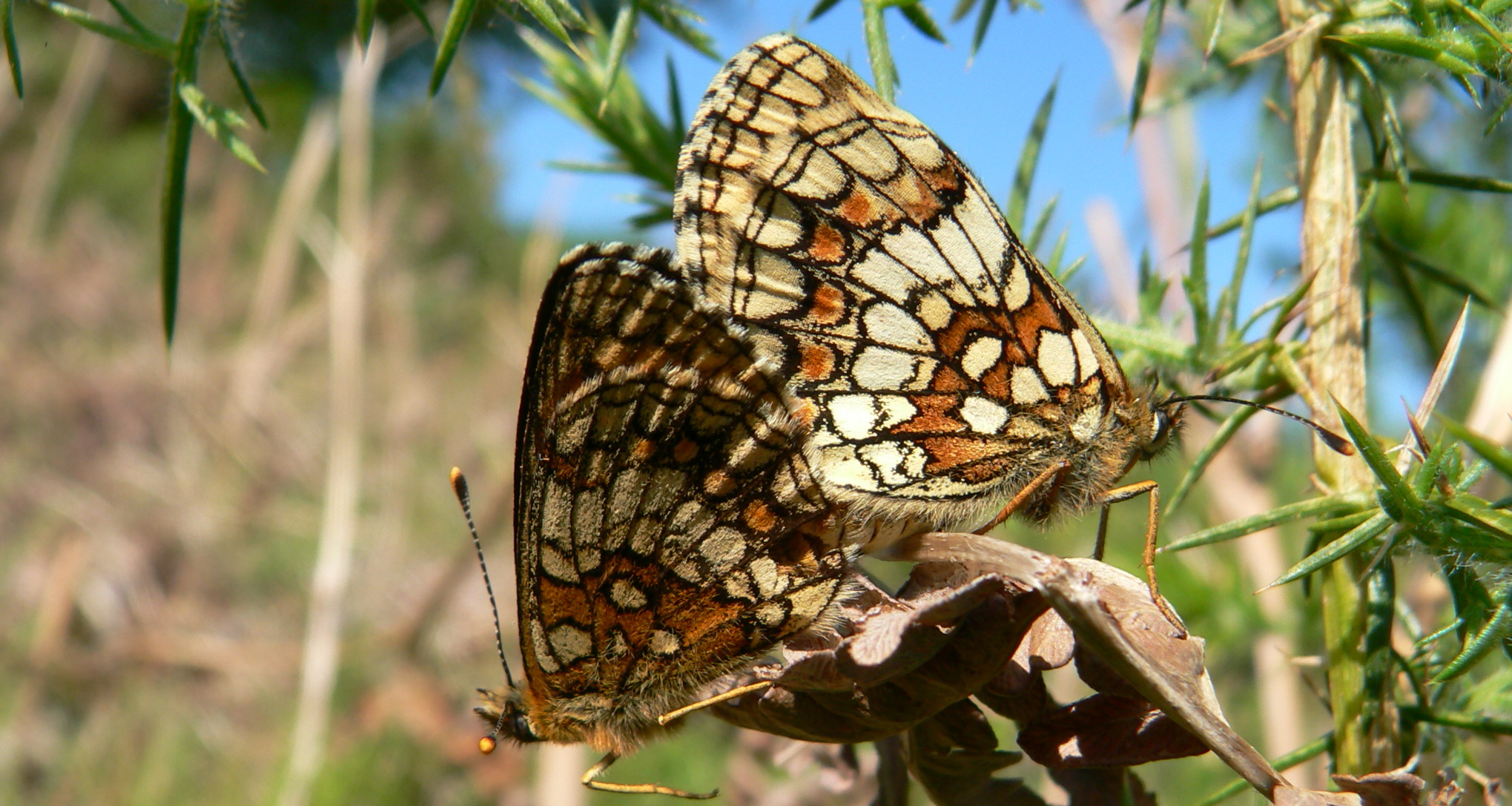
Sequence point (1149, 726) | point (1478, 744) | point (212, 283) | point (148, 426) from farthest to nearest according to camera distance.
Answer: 1. point (212, 283)
2. point (148, 426)
3. point (1478, 744)
4. point (1149, 726)

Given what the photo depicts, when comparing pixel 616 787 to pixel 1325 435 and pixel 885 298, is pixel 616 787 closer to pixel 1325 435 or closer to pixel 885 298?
pixel 885 298

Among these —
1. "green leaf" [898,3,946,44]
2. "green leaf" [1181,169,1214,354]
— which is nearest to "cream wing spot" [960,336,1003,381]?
"green leaf" [1181,169,1214,354]

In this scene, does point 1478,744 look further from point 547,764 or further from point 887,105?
point 547,764

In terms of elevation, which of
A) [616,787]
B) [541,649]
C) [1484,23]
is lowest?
[616,787]

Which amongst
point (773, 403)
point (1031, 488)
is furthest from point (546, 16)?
point (1031, 488)

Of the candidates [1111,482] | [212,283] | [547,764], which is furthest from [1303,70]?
[212,283]

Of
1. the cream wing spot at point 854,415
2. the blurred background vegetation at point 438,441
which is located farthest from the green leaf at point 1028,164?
the cream wing spot at point 854,415

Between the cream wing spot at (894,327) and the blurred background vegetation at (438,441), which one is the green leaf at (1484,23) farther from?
the cream wing spot at (894,327)

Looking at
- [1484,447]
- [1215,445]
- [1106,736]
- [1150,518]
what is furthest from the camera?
[1150,518]
